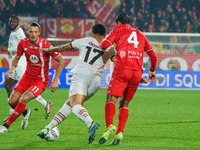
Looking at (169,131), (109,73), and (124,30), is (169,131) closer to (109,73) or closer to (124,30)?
(124,30)

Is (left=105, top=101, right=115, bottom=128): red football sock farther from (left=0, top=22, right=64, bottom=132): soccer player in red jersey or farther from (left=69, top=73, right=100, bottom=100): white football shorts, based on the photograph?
(left=0, top=22, right=64, bottom=132): soccer player in red jersey

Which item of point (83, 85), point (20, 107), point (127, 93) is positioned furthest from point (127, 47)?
point (20, 107)

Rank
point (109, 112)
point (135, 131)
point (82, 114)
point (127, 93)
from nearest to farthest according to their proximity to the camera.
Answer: point (82, 114) → point (109, 112) → point (127, 93) → point (135, 131)

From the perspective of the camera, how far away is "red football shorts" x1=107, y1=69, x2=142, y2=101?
554cm

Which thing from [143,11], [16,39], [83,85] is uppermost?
[143,11]

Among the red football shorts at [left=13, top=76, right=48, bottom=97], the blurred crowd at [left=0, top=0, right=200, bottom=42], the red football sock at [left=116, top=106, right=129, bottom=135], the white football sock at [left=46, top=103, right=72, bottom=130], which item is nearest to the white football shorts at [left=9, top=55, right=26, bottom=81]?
the red football shorts at [left=13, top=76, right=48, bottom=97]

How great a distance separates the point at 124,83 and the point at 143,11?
17.2 metres

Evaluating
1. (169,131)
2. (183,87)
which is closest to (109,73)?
(183,87)

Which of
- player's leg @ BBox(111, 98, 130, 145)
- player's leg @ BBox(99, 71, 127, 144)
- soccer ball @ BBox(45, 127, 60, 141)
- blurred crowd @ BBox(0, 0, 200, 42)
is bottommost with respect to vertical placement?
soccer ball @ BBox(45, 127, 60, 141)

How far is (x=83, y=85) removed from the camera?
5625mm

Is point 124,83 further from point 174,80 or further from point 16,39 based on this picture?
point 174,80

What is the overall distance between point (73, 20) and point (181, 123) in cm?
1268

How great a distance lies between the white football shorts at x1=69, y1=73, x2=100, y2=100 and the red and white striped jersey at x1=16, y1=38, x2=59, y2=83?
1367 millimetres

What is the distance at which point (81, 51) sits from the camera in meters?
5.71
